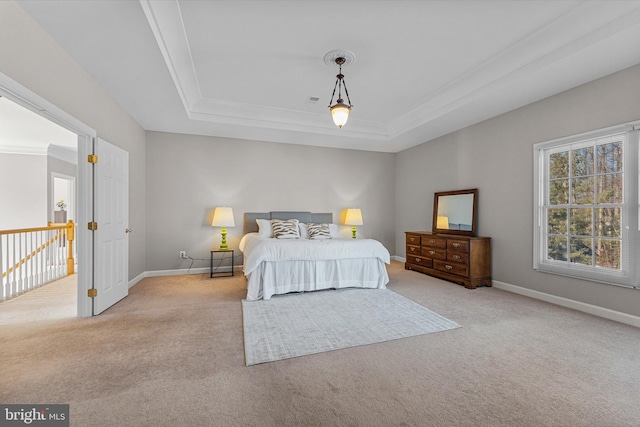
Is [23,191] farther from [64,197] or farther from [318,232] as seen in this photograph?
[318,232]

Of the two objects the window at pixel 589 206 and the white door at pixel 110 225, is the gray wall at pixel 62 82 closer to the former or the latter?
the white door at pixel 110 225

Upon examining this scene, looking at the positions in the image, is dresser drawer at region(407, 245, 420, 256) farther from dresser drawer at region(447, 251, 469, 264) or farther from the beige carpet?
the beige carpet

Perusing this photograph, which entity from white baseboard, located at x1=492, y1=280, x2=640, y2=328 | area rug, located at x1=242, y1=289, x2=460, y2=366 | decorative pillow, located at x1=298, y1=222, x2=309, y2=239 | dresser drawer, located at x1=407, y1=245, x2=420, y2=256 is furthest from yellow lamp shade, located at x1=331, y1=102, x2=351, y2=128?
white baseboard, located at x1=492, y1=280, x2=640, y2=328

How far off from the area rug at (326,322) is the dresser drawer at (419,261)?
1515mm

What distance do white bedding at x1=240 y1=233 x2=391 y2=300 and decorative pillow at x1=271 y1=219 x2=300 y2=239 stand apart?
867 millimetres

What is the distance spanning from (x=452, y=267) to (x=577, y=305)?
155cm

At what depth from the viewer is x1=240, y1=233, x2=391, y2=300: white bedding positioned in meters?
3.78

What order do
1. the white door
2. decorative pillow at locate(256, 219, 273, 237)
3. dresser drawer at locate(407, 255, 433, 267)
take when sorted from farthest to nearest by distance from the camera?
decorative pillow at locate(256, 219, 273, 237) < dresser drawer at locate(407, 255, 433, 267) < the white door

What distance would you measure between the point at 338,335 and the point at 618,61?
3899 millimetres

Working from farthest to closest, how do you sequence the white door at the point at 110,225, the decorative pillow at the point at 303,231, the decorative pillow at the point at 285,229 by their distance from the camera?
1. the decorative pillow at the point at 303,231
2. the decorative pillow at the point at 285,229
3. the white door at the point at 110,225

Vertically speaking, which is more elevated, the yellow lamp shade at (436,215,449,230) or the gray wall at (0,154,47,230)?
the gray wall at (0,154,47,230)

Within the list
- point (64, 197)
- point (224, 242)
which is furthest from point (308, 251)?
point (64, 197)

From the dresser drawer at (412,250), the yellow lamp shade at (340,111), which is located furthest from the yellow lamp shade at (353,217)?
the yellow lamp shade at (340,111)

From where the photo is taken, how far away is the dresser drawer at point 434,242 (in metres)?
4.80
